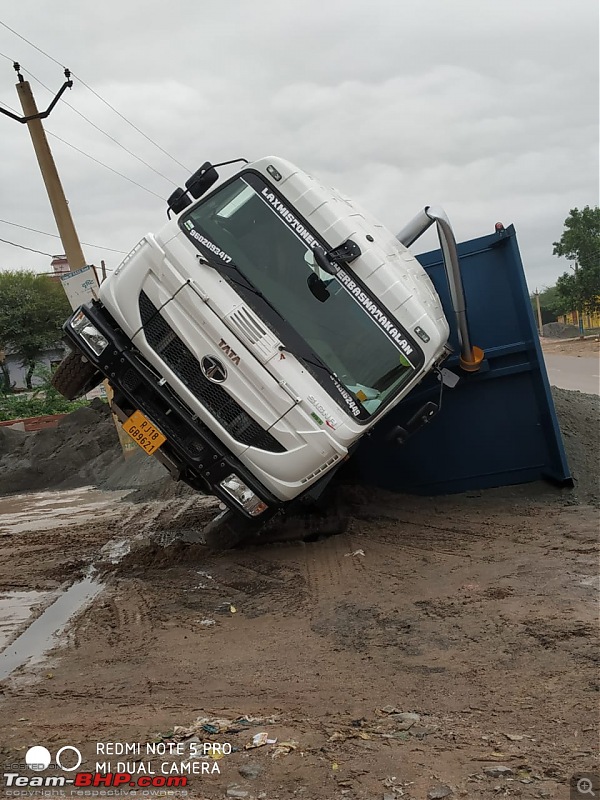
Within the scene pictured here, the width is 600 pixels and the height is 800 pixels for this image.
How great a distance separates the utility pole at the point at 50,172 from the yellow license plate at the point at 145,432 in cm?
→ 961

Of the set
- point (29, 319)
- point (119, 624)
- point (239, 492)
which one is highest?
point (29, 319)

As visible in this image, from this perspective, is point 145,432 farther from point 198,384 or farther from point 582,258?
point 582,258

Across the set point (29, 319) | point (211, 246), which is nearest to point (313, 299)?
point (211, 246)

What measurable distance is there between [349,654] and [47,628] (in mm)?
2197

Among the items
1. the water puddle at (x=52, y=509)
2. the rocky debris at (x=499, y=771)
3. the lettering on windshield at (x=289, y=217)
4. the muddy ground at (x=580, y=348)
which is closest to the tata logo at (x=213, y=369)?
the lettering on windshield at (x=289, y=217)

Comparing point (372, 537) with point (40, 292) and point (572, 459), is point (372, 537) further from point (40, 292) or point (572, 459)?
point (40, 292)

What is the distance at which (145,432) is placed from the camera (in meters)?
6.33

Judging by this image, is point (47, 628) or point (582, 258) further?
point (582, 258)

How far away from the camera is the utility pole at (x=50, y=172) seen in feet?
50.5

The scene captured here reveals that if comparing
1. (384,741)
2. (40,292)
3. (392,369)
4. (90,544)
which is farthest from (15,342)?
(384,741)

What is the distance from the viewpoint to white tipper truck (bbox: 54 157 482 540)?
607cm

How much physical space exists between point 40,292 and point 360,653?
40674 mm

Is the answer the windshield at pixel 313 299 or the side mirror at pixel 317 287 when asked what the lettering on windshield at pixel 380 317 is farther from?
the side mirror at pixel 317 287

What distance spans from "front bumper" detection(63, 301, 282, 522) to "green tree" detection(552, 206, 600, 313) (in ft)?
114
